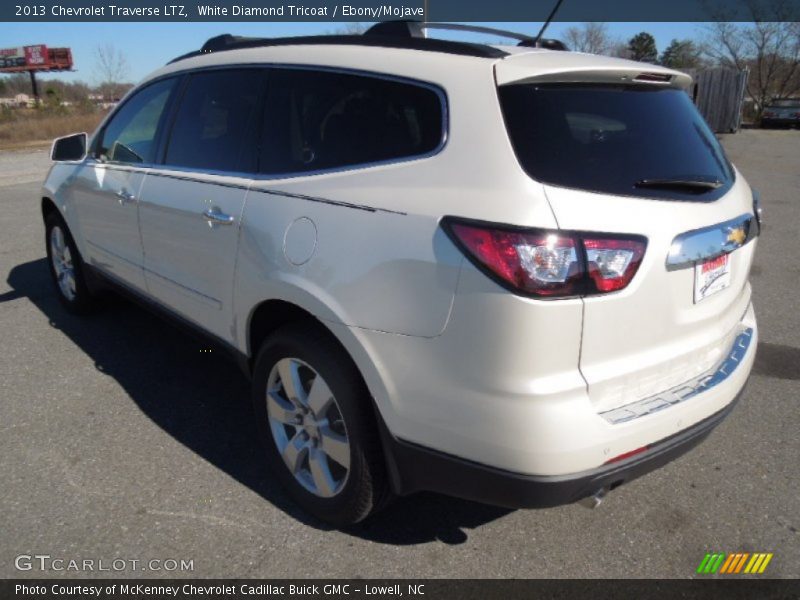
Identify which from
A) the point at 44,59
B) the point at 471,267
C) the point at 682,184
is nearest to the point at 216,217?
the point at 471,267

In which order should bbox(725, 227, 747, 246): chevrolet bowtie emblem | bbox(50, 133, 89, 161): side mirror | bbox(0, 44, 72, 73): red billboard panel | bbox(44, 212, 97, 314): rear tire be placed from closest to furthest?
bbox(725, 227, 747, 246): chevrolet bowtie emblem → bbox(50, 133, 89, 161): side mirror → bbox(44, 212, 97, 314): rear tire → bbox(0, 44, 72, 73): red billboard panel

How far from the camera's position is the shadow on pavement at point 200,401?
2.62 metres

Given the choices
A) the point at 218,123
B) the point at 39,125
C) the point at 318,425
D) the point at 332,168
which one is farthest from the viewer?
the point at 39,125

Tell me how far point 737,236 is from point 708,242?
0.86 feet

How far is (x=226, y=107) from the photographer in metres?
3.05

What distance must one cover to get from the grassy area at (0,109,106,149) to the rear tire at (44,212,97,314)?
983 inches

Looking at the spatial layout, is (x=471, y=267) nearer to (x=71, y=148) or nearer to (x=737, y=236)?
(x=737, y=236)

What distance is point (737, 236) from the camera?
7.61 ft

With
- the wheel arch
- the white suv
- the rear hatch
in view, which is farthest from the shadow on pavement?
the rear hatch

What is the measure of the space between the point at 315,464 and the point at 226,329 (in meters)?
0.78

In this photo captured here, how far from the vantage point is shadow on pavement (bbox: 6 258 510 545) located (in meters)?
2.62

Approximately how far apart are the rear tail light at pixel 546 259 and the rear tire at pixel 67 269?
144 inches

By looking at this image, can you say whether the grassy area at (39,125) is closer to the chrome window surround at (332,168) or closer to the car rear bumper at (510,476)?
the chrome window surround at (332,168)
